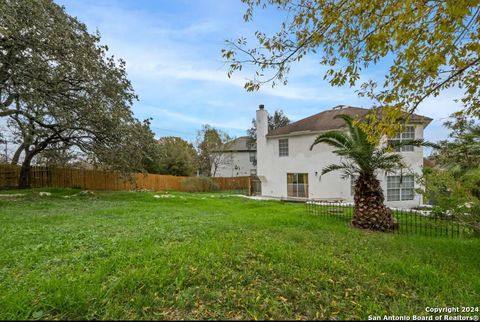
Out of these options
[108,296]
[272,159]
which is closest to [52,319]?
[108,296]

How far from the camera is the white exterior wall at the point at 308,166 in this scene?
680 inches

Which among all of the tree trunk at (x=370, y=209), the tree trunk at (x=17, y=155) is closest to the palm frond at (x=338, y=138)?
the tree trunk at (x=370, y=209)

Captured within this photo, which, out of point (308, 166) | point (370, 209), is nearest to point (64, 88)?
point (370, 209)

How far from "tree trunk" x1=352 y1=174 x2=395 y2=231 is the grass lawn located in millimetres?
2492

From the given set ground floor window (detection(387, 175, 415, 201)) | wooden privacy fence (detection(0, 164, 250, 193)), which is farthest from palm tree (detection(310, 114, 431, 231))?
wooden privacy fence (detection(0, 164, 250, 193))

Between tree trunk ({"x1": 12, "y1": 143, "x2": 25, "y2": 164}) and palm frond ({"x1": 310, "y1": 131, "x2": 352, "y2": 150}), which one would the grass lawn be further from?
tree trunk ({"x1": 12, "y1": 143, "x2": 25, "y2": 164})

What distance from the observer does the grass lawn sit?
2.58 meters

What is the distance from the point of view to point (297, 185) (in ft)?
63.7

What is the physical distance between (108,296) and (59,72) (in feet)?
39.7

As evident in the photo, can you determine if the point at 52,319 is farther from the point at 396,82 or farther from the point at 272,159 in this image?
the point at 272,159

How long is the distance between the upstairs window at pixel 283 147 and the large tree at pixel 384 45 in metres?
14.0

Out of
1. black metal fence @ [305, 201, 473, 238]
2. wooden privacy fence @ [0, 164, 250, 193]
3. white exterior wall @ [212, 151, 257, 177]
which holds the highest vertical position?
white exterior wall @ [212, 151, 257, 177]

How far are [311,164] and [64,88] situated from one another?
1456cm

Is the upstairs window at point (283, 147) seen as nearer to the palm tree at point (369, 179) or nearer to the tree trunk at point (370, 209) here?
the palm tree at point (369, 179)
